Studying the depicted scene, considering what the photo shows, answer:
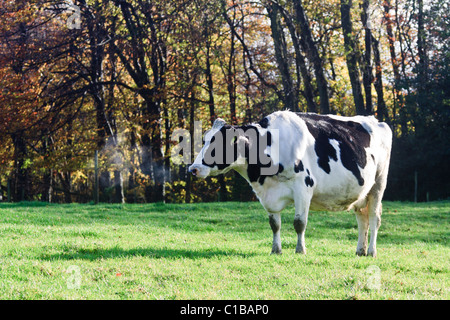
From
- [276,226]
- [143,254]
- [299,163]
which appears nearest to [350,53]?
[299,163]

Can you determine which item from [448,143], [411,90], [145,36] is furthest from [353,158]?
[411,90]

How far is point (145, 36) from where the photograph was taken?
86.1ft

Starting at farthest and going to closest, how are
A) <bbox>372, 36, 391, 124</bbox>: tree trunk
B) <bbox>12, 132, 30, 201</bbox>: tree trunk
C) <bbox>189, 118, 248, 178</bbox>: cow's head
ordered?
<bbox>372, 36, 391, 124</bbox>: tree trunk, <bbox>12, 132, 30, 201</bbox>: tree trunk, <bbox>189, 118, 248, 178</bbox>: cow's head

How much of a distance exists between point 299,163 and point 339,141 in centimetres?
110

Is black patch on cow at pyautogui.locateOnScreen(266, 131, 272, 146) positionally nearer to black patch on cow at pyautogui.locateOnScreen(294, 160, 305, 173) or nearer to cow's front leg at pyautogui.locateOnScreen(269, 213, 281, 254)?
black patch on cow at pyautogui.locateOnScreen(294, 160, 305, 173)

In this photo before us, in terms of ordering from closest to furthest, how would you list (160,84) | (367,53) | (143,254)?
(143,254), (367,53), (160,84)

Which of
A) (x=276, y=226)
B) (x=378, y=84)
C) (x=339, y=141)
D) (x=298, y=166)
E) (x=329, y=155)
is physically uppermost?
(x=378, y=84)

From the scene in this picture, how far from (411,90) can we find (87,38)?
65.6ft

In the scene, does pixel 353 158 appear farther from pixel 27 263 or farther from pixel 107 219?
pixel 107 219

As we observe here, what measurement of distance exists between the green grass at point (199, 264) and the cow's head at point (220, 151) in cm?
143

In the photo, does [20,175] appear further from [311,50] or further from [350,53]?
[350,53]

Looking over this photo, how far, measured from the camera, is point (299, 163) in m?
8.52

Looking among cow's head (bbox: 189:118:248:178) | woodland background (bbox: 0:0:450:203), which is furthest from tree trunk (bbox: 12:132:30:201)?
cow's head (bbox: 189:118:248:178)

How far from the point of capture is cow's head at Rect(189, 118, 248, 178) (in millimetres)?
8250
